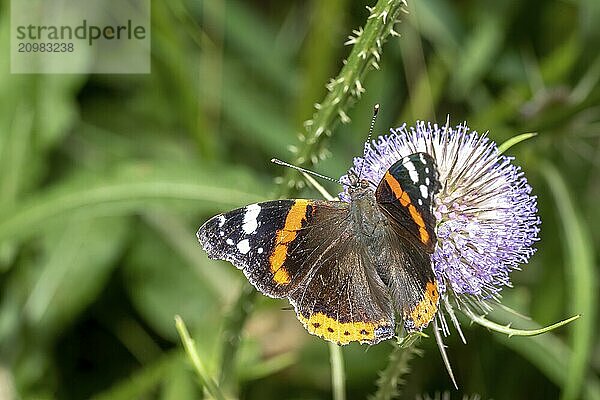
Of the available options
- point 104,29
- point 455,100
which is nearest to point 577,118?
point 455,100

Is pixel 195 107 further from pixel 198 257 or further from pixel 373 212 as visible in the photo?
pixel 373 212

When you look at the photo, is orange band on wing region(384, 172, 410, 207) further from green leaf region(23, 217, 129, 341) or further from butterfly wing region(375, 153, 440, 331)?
green leaf region(23, 217, 129, 341)

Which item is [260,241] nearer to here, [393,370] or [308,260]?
[308,260]

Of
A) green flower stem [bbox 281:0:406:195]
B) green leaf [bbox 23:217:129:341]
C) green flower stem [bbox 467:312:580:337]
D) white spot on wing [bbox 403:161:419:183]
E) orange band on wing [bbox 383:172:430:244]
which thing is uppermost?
green flower stem [bbox 281:0:406:195]

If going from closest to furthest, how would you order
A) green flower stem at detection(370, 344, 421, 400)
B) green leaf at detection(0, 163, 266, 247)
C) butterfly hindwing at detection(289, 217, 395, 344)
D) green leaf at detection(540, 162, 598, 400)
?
1. butterfly hindwing at detection(289, 217, 395, 344)
2. green flower stem at detection(370, 344, 421, 400)
3. green leaf at detection(540, 162, 598, 400)
4. green leaf at detection(0, 163, 266, 247)

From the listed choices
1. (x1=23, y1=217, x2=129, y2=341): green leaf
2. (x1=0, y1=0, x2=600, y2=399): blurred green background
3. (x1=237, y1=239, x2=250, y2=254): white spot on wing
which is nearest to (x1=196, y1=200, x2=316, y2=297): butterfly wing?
(x1=237, y1=239, x2=250, y2=254): white spot on wing

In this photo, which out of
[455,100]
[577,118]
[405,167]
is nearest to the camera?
[405,167]

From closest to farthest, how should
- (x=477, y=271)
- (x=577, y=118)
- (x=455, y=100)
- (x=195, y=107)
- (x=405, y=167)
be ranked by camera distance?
(x=405, y=167) → (x=477, y=271) → (x=577, y=118) → (x=195, y=107) → (x=455, y=100)
